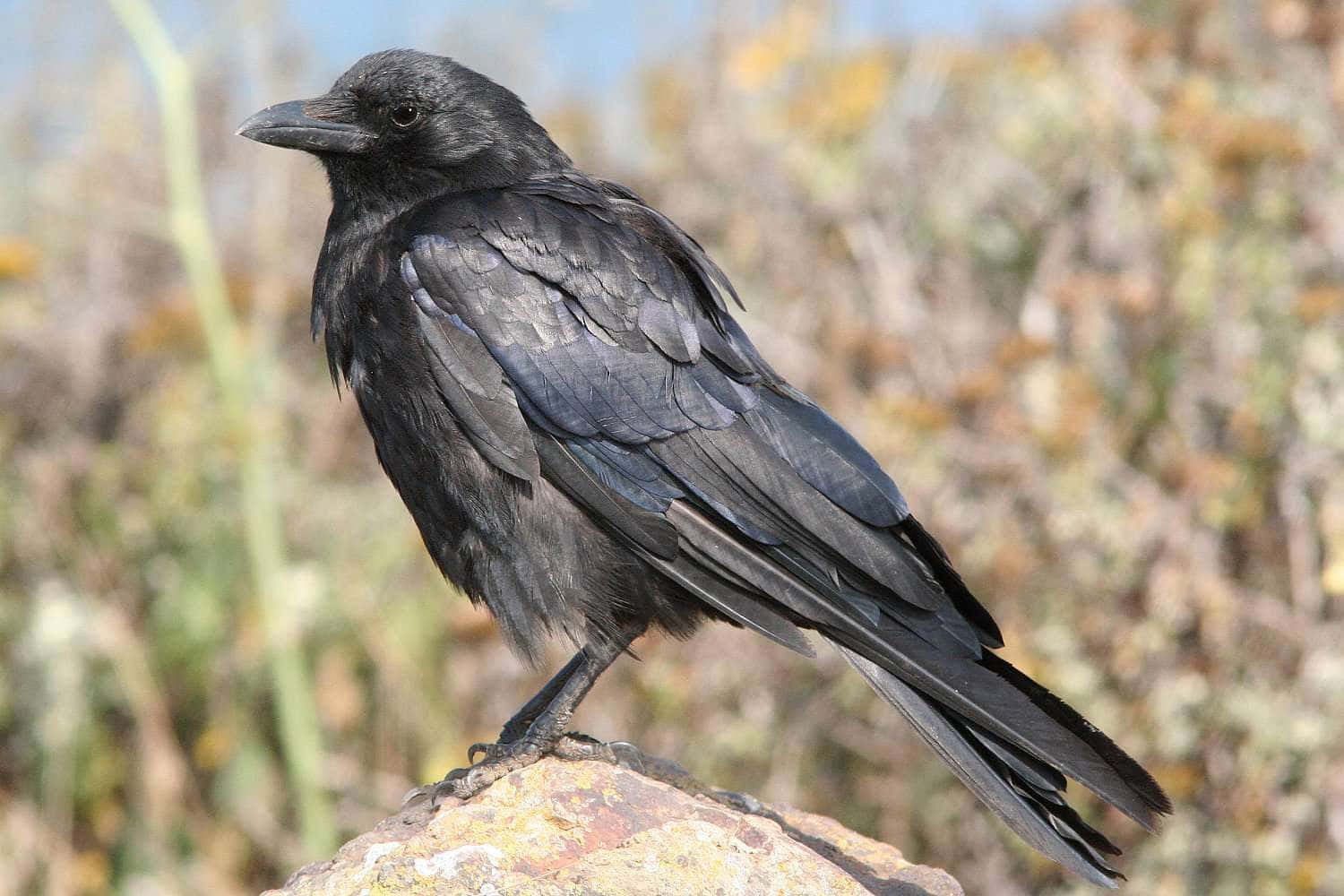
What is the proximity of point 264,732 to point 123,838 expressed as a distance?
0.66 metres

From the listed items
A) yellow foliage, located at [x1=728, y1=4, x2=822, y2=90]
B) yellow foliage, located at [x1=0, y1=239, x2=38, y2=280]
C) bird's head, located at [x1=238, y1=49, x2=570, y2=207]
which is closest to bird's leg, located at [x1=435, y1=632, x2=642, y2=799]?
bird's head, located at [x1=238, y1=49, x2=570, y2=207]

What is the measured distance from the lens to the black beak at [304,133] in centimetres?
383

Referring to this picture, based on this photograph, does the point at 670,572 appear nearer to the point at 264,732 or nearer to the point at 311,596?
the point at 311,596

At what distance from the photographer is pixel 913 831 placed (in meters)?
5.78

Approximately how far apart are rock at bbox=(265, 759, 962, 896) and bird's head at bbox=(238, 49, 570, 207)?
1.56 meters

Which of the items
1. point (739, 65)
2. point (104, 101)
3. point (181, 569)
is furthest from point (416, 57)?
point (104, 101)

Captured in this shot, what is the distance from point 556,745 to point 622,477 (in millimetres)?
596

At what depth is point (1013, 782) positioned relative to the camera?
10.1 ft

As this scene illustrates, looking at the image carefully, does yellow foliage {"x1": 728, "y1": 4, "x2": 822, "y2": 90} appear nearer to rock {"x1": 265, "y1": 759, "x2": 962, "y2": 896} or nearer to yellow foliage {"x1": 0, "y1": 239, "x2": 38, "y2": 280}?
yellow foliage {"x1": 0, "y1": 239, "x2": 38, "y2": 280}

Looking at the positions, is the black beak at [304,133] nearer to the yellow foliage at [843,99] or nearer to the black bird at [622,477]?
the black bird at [622,477]

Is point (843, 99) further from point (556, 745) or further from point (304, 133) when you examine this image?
point (556, 745)

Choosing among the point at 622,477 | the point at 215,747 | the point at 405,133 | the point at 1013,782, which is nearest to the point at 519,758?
the point at 622,477

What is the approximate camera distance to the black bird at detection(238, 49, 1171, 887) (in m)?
3.18

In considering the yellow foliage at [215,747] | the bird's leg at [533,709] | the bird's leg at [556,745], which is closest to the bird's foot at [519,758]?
the bird's leg at [556,745]
